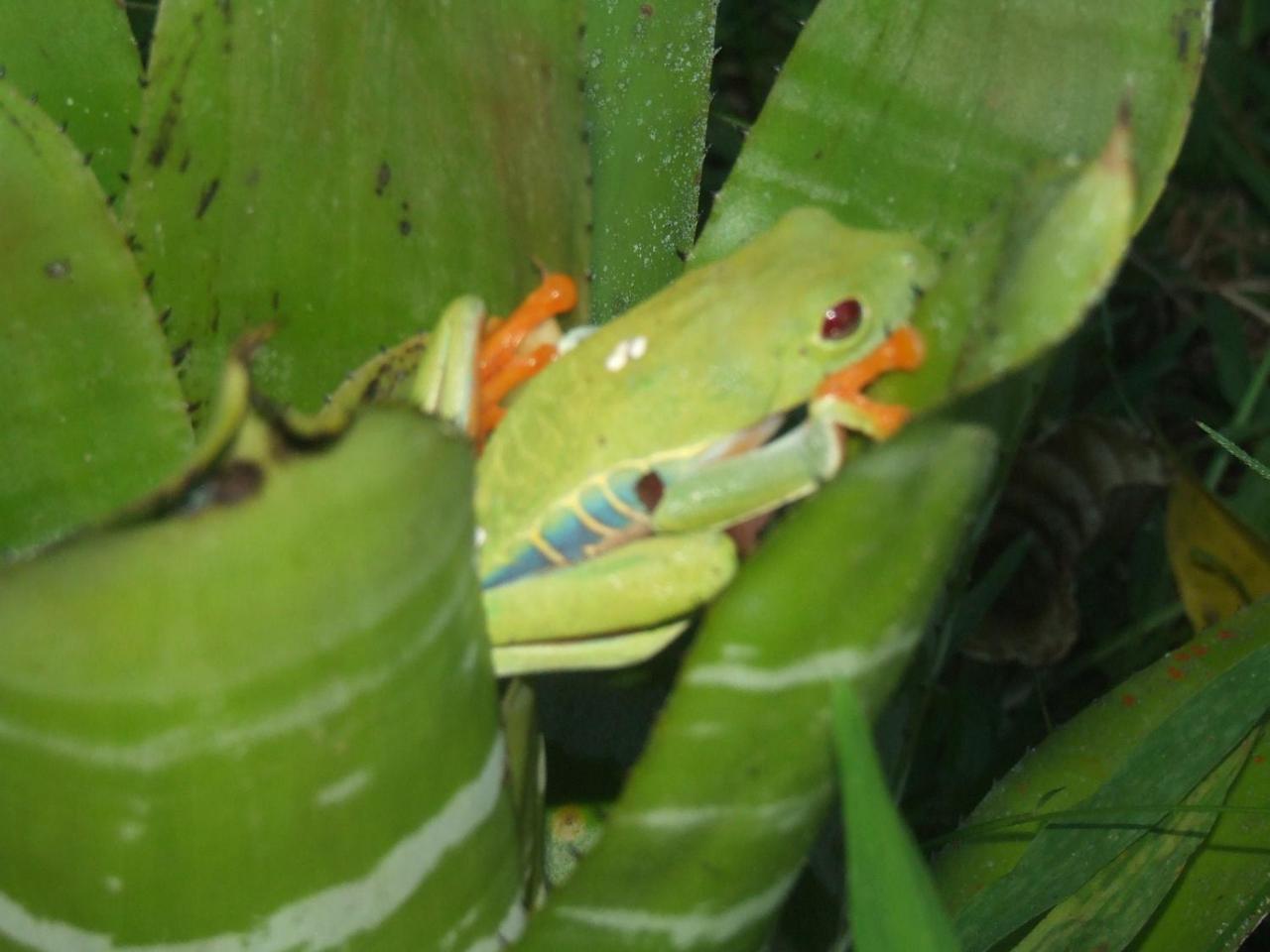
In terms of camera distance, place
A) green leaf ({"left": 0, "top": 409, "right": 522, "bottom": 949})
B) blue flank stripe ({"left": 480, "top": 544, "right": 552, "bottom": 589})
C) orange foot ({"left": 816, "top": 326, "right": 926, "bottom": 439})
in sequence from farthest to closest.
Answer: blue flank stripe ({"left": 480, "top": 544, "right": 552, "bottom": 589}) < orange foot ({"left": 816, "top": 326, "right": 926, "bottom": 439}) < green leaf ({"left": 0, "top": 409, "right": 522, "bottom": 949})

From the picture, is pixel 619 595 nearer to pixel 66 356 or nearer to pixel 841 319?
pixel 841 319

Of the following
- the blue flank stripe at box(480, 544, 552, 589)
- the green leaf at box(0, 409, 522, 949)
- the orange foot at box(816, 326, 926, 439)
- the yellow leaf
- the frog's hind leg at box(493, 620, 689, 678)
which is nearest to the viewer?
the green leaf at box(0, 409, 522, 949)

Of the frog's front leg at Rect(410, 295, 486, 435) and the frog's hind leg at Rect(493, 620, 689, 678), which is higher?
the frog's front leg at Rect(410, 295, 486, 435)

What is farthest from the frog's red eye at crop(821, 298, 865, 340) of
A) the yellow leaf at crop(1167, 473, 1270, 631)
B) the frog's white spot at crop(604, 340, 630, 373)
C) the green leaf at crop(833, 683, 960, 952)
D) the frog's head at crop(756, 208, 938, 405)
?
the yellow leaf at crop(1167, 473, 1270, 631)

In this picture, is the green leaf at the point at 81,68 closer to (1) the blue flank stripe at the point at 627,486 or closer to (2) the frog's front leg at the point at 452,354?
(2) the frog's front leg at the point at 452,354

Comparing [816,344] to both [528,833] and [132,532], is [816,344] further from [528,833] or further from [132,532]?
[132,532]

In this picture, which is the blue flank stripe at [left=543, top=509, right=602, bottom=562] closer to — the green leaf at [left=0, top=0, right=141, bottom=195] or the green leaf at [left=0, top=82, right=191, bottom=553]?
the green leaf at [left=0, top=82, right=191, bottom=553]

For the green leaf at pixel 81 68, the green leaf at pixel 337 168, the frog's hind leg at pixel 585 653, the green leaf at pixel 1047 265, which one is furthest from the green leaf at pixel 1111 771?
the green leaf at pixel 81 68
